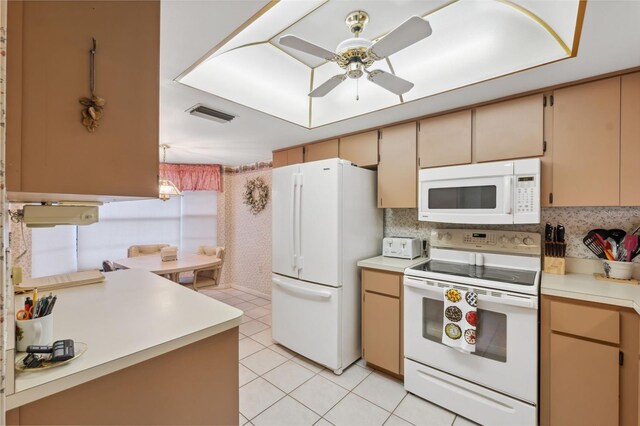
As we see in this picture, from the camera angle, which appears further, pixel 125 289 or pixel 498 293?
pixel 498 293

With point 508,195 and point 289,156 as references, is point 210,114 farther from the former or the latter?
point 508,195

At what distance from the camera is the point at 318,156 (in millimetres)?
3051

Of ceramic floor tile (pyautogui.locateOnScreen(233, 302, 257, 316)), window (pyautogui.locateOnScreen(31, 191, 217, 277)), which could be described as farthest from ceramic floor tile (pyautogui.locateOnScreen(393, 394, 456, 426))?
window (pyautogui.locateOnScreen(31, 191, 217, 277))

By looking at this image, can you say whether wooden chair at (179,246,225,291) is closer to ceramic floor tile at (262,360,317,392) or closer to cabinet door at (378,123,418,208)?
Result: ceramic floor tile at (262,360,317,392)

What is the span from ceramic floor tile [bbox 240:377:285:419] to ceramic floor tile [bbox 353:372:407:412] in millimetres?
631

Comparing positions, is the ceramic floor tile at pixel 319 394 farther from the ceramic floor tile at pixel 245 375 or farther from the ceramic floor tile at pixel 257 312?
the ceramic floor tile at pixel 257 312

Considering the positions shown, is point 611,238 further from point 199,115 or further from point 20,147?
point 199,115

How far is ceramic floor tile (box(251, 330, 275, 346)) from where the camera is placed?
2.87 m

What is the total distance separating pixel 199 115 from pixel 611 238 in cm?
316

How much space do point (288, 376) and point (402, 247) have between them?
1492mm

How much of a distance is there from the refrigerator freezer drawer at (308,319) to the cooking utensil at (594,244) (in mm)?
1793

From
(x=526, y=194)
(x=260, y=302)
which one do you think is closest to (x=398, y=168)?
(x=526, y=194)

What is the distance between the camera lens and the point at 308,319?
2445 millimetres

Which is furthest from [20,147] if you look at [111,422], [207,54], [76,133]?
[207,54]
